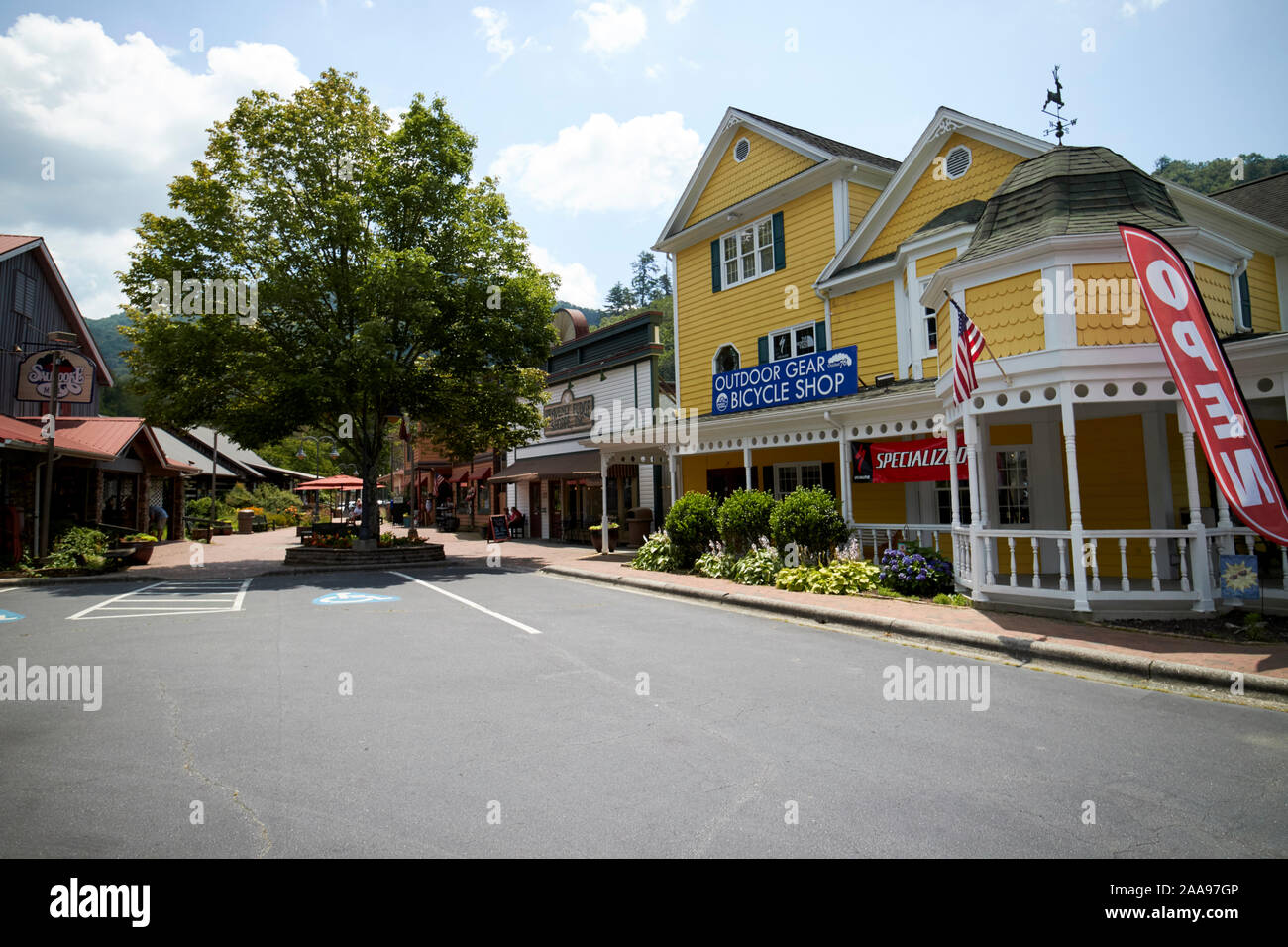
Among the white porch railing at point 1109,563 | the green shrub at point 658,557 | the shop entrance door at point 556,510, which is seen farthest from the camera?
the shop entrance door at point 556,510

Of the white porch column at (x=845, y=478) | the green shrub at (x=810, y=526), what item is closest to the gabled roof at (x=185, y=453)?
the green shrub at (x=810, y=526)

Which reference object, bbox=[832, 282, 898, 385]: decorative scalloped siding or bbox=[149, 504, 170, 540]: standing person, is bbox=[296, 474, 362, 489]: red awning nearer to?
bbox=[149, 504, 170, 540]: standing person

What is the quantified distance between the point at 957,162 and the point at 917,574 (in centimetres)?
892

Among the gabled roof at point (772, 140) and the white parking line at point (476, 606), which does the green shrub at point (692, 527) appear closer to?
the white parking line at point (476, 606)

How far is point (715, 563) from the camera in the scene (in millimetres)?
14875

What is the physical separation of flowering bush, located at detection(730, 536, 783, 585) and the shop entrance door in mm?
17136

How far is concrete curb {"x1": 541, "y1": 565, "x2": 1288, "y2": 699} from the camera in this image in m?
6.15

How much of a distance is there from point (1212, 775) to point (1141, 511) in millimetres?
8538

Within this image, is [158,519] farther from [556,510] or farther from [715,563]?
[715,563]

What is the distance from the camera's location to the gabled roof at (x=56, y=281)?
21109 mm

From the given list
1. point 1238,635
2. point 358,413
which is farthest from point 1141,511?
point 358,413

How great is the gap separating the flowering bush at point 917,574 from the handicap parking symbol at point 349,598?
885 cm

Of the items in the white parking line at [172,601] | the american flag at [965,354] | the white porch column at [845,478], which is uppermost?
the american flag at [965,354]

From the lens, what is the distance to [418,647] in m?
8.35
